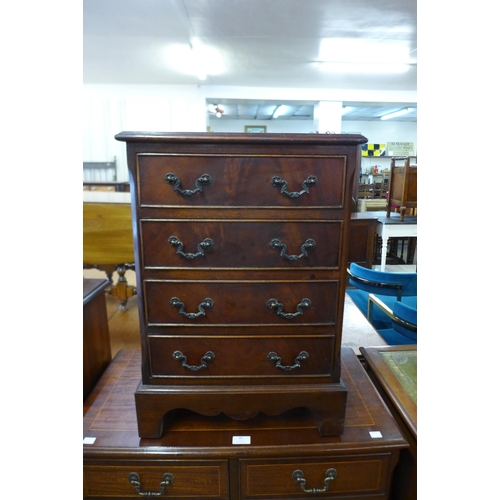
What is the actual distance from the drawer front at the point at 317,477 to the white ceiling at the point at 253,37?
209cm

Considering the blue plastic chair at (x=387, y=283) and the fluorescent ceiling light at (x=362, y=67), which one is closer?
the blue plastic chair at (x=387, y=283)

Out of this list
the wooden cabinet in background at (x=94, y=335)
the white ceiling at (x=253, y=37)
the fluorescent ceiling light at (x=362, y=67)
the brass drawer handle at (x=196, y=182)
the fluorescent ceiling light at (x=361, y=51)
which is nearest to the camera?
the brass drawer handle at (x=196, y=182)

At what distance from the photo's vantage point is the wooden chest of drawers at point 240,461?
0.87 m

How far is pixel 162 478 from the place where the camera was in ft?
2.91

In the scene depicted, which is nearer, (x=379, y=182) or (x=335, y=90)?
(x=379, y=182)

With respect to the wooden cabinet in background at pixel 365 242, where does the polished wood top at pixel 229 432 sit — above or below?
below

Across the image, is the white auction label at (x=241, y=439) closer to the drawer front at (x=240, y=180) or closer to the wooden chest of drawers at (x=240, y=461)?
the wooden chest of drawers at (x=240, y=461)

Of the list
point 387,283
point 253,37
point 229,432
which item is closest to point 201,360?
point 229,432

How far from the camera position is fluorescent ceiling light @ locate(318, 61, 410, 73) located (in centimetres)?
392

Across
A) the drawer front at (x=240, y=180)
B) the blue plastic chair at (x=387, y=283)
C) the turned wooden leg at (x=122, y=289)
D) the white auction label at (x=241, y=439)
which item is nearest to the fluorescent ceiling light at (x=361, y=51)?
the blue plastic chair at (x=387, y=283)
